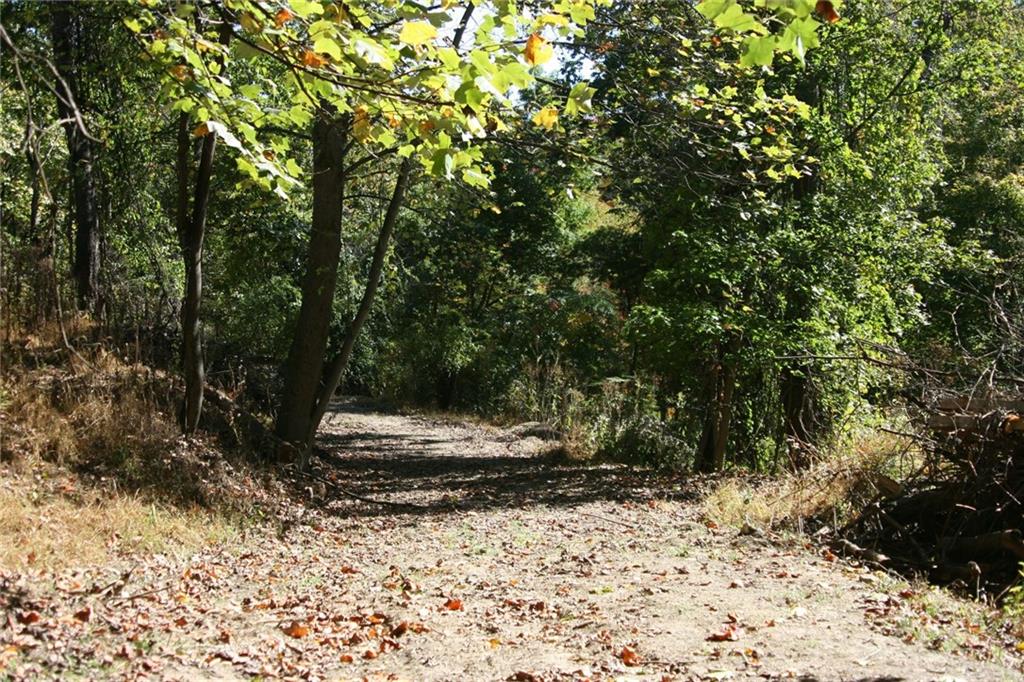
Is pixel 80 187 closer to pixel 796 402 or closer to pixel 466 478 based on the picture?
pixel 466 478

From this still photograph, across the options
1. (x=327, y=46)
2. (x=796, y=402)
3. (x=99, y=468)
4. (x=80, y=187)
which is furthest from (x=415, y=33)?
(x=796, y=402)

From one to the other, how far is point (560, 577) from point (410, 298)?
20368 millimetres

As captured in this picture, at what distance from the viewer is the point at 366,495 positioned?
11188 mm

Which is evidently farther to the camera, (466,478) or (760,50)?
(466,478)

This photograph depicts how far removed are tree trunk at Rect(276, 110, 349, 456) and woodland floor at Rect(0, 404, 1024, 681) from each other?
7.22ft

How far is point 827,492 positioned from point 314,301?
6.26 meters

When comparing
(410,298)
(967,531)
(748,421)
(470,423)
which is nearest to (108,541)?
(967,531)

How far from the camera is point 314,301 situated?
36.9ft

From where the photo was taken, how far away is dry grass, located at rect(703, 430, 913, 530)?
28.5ft

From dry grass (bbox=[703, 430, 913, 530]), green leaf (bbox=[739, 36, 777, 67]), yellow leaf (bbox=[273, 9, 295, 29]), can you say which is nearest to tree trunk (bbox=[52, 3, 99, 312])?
yellow leaf (bbox=[273, 9, 295, 29])

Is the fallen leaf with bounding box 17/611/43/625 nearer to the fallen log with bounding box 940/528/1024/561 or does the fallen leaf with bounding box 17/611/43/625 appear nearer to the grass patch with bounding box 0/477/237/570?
the grass patch with bounding box 0/477/237/570

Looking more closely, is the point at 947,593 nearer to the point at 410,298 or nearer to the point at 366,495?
the point at 366,495

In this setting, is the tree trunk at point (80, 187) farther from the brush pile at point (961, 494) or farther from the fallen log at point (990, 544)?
the fallen log at point (990, 544)

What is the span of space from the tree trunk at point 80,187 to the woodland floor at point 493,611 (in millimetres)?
4709
